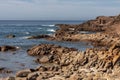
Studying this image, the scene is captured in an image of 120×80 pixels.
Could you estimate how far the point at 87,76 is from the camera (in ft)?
95.9

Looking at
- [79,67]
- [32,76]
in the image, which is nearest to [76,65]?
[79,67]

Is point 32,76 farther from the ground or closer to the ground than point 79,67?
farther from the ground

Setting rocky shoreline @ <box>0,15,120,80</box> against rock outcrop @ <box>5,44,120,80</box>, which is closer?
rock outcrop @ <box>5,44,120,80</box>

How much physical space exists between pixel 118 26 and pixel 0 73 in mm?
72493

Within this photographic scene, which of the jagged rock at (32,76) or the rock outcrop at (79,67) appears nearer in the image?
the rock outcrop at (79,67)

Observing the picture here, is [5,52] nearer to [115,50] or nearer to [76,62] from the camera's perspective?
[76,62]

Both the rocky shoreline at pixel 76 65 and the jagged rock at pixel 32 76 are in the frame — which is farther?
the jagged rock at pixel 32 76

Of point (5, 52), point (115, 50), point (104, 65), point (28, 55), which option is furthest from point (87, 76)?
point (5, 52)

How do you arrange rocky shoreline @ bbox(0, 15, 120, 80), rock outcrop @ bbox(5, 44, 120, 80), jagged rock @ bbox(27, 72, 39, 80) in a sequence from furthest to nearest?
jagged rock @ bbox(27, 72, 39, 80) → rocky shoreline @ bbox(0, 15, 120, 80) → rock outcrop @ bbox(5, 44, 120, 80)

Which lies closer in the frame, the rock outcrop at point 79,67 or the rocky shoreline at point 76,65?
the rock outcrop at point 79,67

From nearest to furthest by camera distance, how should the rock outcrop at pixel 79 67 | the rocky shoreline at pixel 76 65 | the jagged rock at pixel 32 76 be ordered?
the rock outcrop at pixel 79 67 → the rocky shoreline at pixel 76 65 → the jagged rock at pixel 32 76

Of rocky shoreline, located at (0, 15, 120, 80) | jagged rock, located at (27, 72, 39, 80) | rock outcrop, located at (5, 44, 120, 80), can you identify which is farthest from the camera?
jagged rock, located at (27, 72, 39, 80)

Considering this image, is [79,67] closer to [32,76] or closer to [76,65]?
[76,65]

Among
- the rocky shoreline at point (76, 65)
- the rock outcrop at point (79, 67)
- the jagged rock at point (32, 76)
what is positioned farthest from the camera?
the jagged rock at point (32, 76)
